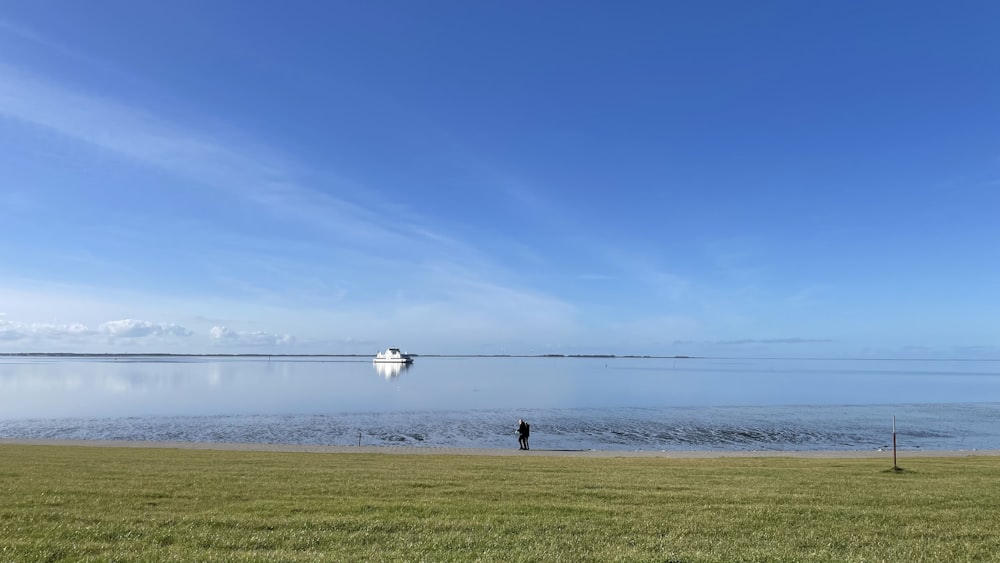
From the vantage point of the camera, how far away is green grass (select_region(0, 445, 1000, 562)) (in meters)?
7.82

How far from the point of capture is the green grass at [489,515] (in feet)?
25.7

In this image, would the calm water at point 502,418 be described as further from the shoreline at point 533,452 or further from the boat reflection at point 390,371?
the boat reflection at point 390,371

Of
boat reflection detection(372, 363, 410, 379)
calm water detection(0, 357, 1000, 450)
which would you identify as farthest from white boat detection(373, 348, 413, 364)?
calm water detection(0, 357, 1000, 450)

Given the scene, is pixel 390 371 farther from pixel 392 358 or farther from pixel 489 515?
pixel 489 515

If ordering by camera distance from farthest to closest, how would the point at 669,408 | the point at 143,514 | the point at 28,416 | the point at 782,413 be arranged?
the point at 669,408 < the point at 782,413 < the point at 28,416 < the point at 143,514

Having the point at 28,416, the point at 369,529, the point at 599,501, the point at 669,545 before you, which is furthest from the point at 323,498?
the point at 28,416

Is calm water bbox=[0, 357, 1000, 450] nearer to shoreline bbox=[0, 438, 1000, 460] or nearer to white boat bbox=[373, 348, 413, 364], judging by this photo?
shoreline bbox=[0, 438, 1000, 460]

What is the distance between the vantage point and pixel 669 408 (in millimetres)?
57781

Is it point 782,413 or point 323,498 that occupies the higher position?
point 323,498

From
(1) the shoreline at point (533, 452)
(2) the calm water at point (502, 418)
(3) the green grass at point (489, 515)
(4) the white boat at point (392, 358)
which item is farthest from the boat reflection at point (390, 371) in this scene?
(3) the green grass at point (489, 515)

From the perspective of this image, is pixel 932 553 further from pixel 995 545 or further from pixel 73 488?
pixel 73 488

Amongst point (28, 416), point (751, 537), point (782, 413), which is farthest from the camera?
point (782, 413)

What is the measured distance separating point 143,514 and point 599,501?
7.55 metres

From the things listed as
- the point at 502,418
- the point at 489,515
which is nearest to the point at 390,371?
the point at 502,418
